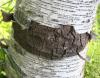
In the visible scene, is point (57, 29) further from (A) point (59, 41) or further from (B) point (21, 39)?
(B) point (21, 39)

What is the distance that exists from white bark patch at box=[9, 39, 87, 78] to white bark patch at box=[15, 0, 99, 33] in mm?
143

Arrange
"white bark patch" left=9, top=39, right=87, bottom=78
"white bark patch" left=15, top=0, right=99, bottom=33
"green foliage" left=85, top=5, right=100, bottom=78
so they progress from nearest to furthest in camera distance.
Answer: "white bark patch" left=15, top=0, right=99, bottom=33 < "white bark patch" left=9, top=39, right=87, bottom=78 < "green foliage" left=85, top=5, right=100, bottom=78

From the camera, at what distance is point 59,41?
1.17 m

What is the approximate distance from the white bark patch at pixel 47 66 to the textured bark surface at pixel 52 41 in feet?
0.09

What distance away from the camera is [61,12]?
3.68ft

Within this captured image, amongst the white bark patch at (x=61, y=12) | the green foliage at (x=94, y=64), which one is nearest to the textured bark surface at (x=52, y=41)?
the white bark patch at (x=61, y=12)

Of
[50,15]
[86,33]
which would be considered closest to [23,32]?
[50,15]

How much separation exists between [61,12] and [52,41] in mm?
120

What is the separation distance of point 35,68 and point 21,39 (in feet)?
0.43

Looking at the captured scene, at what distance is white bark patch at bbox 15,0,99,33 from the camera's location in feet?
3.66

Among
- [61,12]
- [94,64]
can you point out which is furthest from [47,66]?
[94,64]

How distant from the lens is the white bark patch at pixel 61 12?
112 cm

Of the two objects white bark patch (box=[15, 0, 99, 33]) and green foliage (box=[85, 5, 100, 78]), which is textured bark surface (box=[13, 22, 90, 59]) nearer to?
white bark patch (box=[15, 0, 99, 33])

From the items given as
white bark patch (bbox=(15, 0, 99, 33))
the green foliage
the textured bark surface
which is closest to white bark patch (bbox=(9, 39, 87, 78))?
the textured bark surface
